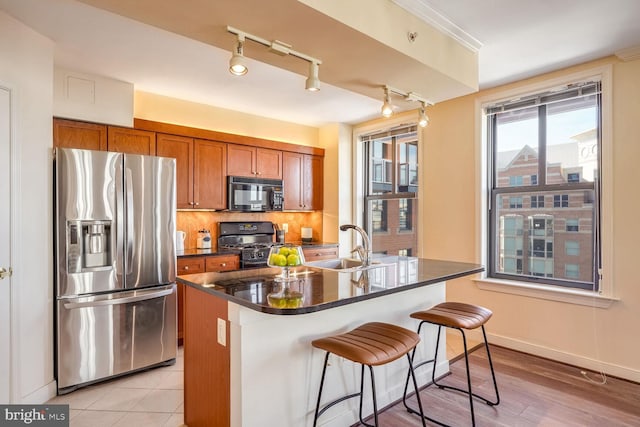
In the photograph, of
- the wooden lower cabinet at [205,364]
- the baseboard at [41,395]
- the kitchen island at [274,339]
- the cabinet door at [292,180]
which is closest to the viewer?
the kitchen island at [274,339]

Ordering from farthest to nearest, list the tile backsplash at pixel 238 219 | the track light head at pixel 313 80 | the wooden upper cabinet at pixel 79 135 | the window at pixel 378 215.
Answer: the window at pixel 378 215 → the tile backsplash at pixel 238 219 → the wooden upper cabinet at pixel 79 135 → the track light head at pixel 313 80

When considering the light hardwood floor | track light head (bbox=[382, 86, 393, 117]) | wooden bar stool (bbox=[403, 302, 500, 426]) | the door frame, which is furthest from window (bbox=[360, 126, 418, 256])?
the door frame

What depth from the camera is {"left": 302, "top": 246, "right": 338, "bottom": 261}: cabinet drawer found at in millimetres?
4547

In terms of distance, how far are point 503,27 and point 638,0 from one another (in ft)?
2.37

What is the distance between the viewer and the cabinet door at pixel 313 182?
507cm

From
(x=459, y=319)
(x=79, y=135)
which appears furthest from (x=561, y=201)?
(x=79, y=135)

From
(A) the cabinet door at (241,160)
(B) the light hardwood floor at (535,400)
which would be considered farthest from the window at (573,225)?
(A) the cabinet door at (241,160)

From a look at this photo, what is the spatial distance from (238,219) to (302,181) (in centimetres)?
104

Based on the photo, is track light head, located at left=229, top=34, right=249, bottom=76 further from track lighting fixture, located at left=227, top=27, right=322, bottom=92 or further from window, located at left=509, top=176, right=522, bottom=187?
window, located at left=509, top=176, right=522, bottom=187

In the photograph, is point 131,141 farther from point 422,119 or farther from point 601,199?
point 601,199

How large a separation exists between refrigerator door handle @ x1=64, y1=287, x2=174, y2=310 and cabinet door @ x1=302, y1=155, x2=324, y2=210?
240 cm

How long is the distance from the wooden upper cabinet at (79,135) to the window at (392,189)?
10.7ft

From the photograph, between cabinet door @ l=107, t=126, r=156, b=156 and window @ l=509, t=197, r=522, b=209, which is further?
window @ l=509, t=197, r=522, b=209

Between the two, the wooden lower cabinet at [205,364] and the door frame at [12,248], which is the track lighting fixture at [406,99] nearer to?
the wooden lower cabinet at [205,364]
